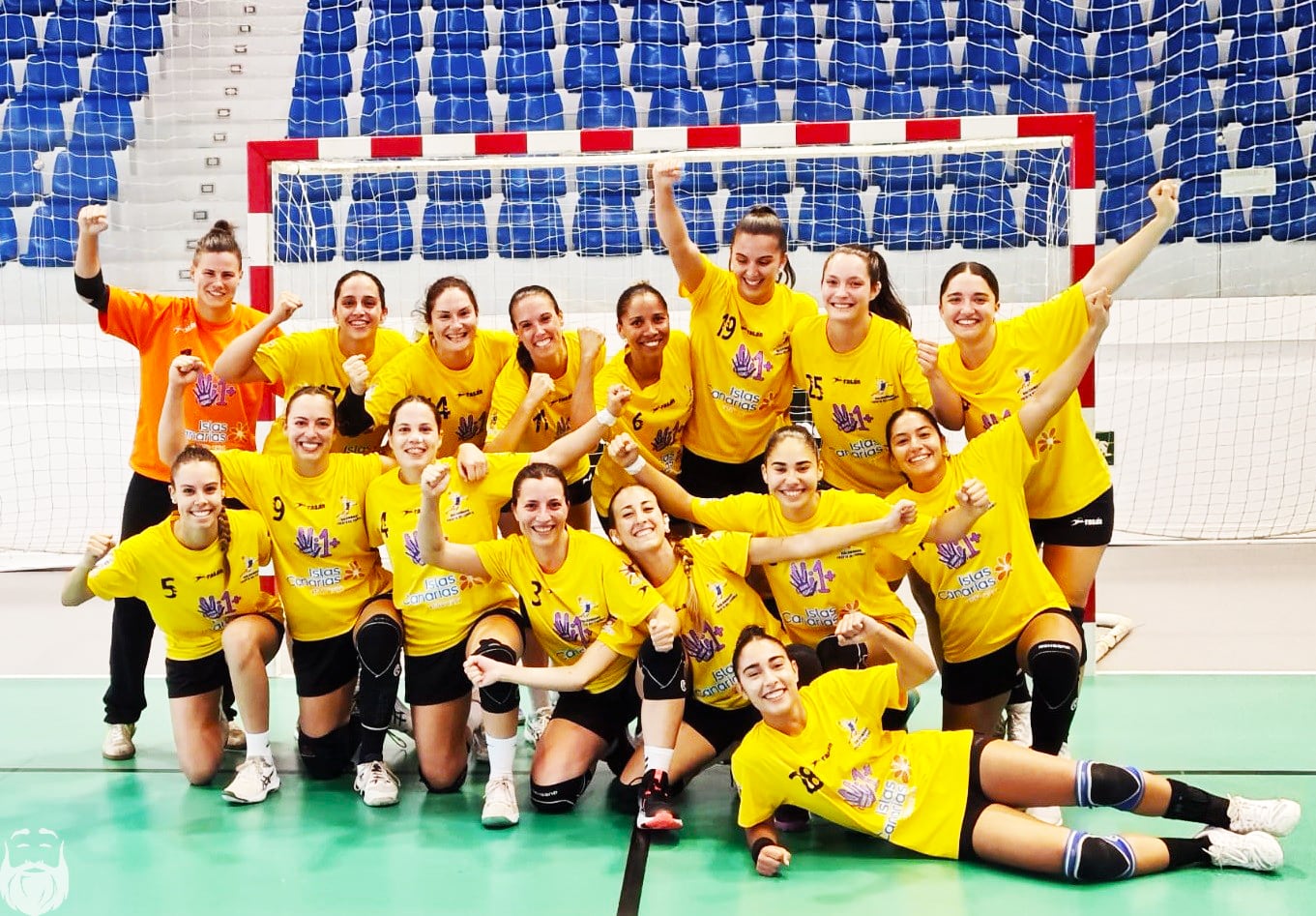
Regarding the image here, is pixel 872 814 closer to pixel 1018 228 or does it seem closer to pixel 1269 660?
pixel 1269 660

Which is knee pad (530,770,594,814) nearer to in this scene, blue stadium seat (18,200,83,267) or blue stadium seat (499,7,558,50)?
blue stadium seat (18,200,83,267)

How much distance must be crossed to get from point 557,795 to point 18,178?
7516mm

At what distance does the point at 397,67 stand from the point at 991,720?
722 centimetres

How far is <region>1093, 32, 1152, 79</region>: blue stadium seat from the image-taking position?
8977 millimetres

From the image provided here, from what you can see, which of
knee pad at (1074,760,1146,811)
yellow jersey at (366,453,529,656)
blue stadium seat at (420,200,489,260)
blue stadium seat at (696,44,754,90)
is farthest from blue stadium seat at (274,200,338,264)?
knee pad at (1074,760,1146,811)

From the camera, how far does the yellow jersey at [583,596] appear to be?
12.5 feet

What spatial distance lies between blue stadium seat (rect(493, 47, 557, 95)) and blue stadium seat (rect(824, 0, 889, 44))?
82.9 inches

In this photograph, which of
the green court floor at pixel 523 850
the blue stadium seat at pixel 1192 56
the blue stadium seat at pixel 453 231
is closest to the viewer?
the green court floor at pixel 523 850

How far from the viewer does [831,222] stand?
8234 millimetres

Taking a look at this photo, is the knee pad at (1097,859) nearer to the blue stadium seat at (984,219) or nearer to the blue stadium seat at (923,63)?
the blue stadium seat at (984,219)

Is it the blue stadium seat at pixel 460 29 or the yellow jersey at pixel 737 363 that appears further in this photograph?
the blue stadium seat at pixel 460 29

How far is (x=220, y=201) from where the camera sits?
938 cm

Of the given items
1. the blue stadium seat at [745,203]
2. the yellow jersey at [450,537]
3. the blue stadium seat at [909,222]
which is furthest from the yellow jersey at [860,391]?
the blue stadium seat at [745,203]

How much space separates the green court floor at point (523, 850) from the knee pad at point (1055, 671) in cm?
37
